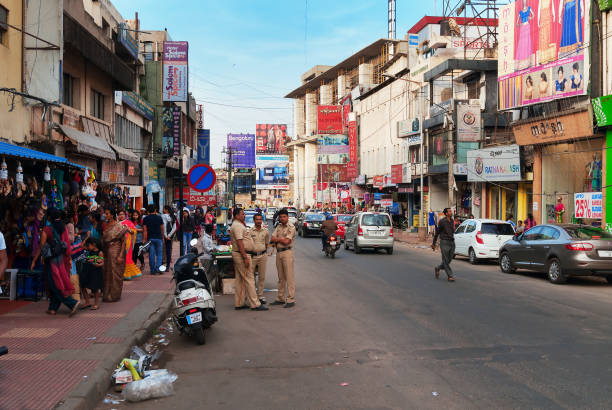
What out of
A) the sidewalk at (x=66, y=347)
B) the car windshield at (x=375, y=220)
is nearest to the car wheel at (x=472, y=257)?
the car windshield at (x=375, y=220)

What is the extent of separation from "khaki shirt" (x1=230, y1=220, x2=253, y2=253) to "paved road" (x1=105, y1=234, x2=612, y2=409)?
1.17 meters

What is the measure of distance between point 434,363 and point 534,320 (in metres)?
3.34

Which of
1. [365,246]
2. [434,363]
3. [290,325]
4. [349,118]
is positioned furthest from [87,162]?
[349,118]

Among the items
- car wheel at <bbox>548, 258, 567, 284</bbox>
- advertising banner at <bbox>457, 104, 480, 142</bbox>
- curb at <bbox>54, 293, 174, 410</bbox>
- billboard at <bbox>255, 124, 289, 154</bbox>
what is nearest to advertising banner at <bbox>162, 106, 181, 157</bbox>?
advertising banner at <bbox>457, 104, 480, 142</bbox>

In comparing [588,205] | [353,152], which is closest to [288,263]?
[588,205]

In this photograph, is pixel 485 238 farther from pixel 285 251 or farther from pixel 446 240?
pixel 285 251

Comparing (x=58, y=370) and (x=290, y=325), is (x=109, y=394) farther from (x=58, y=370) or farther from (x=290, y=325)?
(x=290, y=325)

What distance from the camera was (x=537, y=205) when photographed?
2581cm

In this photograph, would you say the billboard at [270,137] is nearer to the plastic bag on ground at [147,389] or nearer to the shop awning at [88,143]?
the shop awning at [88,143]

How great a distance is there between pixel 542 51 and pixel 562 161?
16.3 ft

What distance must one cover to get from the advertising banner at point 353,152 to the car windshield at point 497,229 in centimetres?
4454

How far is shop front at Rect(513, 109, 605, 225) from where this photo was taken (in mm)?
22234

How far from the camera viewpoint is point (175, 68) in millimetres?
31219

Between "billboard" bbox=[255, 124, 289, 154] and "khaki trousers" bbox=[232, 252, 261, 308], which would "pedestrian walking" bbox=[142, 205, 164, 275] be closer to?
"khaki trousers" bbox=[232, 252, 261, 308]
